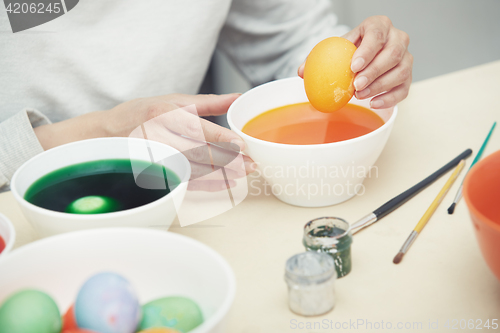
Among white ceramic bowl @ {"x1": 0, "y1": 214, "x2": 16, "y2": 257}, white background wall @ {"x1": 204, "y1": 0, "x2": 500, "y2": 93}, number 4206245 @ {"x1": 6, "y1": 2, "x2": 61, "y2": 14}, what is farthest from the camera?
white background wall @ {"x1": 204, "y1": 0, "x2": 500, "y2": 93}

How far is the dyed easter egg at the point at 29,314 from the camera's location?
34cm

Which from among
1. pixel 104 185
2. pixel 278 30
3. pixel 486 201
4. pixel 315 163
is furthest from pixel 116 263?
pixel 278 30

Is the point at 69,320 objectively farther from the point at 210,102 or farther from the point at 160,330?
the point at 210,102

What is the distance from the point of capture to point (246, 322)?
0.47m

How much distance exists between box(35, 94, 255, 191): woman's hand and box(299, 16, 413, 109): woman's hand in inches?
7.7

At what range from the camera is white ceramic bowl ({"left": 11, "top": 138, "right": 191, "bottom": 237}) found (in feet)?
1.57

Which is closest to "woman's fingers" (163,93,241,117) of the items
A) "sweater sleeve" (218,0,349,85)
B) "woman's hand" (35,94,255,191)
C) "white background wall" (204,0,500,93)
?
"woman's hand" (35,94,255,191)

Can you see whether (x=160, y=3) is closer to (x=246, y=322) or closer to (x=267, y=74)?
(x=267, y=74)

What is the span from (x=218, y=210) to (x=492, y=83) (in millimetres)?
750

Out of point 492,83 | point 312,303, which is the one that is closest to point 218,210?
point 312,303

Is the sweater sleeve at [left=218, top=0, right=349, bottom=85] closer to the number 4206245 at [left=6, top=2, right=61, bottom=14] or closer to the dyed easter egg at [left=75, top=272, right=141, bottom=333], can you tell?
the number 4206245 at [left=6, top=2, right=61, bottom=14]

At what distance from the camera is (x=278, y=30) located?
1.26m

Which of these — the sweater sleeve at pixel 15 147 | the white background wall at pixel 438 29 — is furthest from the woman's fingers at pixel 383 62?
the white background wall at pixel 438 29

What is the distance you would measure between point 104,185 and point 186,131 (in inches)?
6.4
